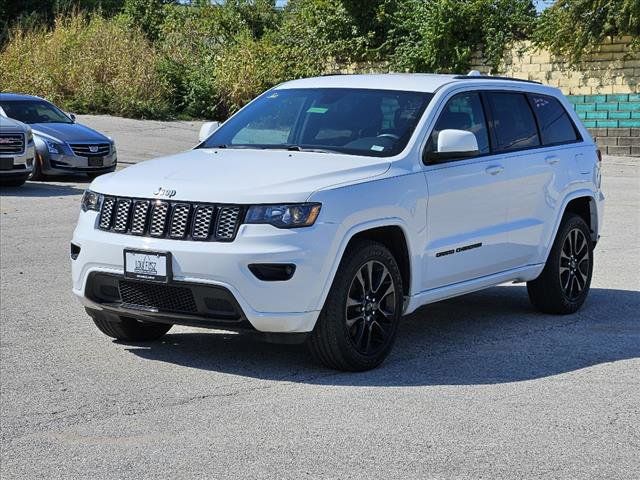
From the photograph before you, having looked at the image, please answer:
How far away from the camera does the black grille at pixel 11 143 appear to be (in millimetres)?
20594

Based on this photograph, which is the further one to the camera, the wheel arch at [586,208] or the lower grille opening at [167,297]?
the wheel arch at [586,208]

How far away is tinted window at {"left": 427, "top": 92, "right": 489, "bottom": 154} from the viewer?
8.73 meters

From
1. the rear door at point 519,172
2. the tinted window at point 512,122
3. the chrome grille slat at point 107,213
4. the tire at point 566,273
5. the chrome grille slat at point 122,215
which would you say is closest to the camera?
the chrome grille slat at point 122,215

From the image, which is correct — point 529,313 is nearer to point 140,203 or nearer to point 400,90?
point 400,90

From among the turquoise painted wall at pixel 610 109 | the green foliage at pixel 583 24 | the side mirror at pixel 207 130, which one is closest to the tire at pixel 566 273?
the side mirror at pixel 207 130

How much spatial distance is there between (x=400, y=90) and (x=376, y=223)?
1452 mm

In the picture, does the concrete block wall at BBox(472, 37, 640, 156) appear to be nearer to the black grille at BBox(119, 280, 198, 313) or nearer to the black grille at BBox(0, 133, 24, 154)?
the black grille at BBox(0, 133, 24, 154)

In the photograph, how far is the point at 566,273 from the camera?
9.92 meters

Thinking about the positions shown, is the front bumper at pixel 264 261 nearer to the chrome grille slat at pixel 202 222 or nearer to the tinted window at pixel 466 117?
the chrome grille slat at pixel 202 222

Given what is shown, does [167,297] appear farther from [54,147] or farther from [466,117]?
[54,147]

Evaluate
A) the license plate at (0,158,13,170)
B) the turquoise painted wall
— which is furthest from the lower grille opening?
the turquoise painted wall

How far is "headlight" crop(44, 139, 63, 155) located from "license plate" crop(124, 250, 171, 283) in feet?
50.8

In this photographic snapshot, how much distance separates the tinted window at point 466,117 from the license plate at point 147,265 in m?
2.21

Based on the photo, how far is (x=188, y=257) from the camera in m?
7.36
